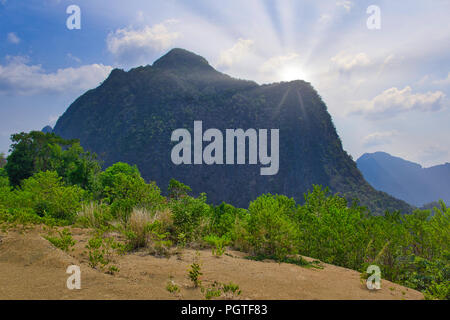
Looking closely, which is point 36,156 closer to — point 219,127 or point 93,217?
point 93,217

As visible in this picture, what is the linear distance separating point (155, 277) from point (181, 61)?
135m

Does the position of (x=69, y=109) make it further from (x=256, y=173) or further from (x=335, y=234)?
(x=335, y=234)

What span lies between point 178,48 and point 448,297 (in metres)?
146

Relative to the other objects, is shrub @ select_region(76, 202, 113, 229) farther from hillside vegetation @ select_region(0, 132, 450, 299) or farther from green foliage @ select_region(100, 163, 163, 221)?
green foliage @ select_region(100, 163, 163, 221)

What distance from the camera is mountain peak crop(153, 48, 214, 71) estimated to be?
126m

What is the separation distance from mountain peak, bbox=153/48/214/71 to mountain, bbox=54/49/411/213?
24.1 feet

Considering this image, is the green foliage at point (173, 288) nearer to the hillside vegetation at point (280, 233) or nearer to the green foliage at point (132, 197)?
the hillside vegetation at point (280, 233)

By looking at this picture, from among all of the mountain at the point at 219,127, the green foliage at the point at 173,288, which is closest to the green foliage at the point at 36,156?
the green foliage at the point at 173,288

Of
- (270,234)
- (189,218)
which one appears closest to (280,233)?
(270,234)

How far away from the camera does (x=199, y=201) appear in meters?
6.94

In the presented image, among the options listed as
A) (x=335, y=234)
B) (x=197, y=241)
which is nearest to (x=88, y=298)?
(x=197, y=241)

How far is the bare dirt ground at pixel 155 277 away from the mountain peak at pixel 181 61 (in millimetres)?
127804

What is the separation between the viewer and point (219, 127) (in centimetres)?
8938

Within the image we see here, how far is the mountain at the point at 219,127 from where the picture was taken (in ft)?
261
